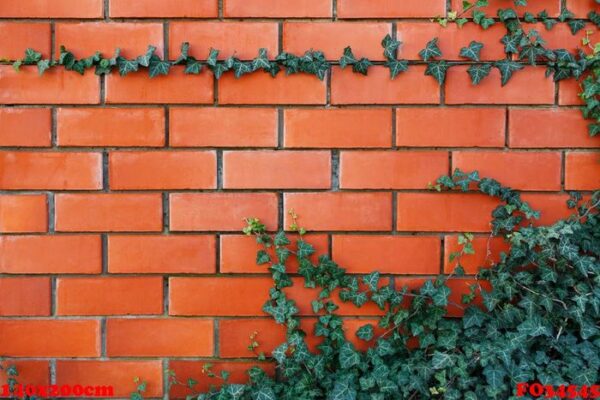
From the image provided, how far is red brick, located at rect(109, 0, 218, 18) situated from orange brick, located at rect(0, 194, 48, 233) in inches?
23.3

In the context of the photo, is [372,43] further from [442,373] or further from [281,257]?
[442,373]

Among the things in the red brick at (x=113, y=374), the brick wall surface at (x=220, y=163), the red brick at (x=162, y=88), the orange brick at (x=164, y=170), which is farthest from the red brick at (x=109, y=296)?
the red brick at (x=162, y=88)

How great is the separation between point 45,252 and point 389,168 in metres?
1.05

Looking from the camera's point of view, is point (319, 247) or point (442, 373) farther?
point (319, 247)

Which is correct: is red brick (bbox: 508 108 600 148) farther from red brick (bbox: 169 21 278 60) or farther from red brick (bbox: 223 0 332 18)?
red brick (bbox: 169 21 278 60)

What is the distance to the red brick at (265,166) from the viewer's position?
169cm

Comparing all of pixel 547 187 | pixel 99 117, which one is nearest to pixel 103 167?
pixel 99 117

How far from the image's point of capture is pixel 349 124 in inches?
66.6

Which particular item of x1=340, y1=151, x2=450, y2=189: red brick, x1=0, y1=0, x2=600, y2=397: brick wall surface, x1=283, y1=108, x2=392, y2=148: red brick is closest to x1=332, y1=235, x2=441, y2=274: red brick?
x1=0, y1=0, x2=600, y2=397: brick wall surface

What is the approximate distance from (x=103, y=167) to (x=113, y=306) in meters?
0.42

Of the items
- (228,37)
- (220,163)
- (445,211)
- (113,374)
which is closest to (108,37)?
(228,37)

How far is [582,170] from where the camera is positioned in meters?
1.70

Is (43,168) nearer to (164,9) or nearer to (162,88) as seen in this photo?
(162,88)

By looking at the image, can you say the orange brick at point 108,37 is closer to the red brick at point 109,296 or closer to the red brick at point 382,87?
Answer: the red brick at point 382,87
